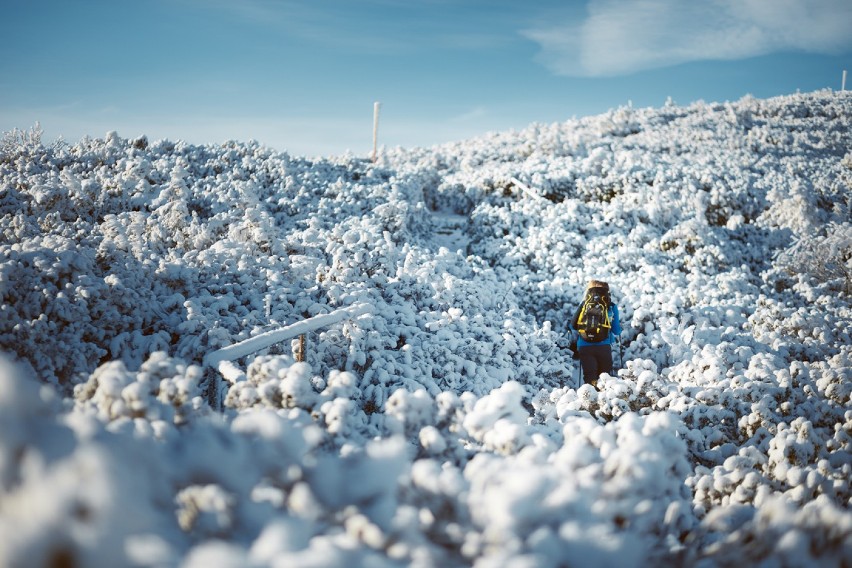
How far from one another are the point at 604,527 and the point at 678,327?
7242 millimetres

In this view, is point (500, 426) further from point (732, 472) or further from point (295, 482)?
point (732, 472)

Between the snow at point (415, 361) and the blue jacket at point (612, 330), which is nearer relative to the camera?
the snow at point (415, 361)

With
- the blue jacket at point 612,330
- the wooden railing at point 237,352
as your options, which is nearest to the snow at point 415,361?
the wooden railing at point 237,352

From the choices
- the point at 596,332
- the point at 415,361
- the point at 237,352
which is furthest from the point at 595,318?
the point at 237,352

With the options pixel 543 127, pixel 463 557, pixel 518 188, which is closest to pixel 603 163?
pixel 518 188

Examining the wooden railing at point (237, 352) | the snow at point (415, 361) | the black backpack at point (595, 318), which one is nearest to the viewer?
the snow at point (415, 361)

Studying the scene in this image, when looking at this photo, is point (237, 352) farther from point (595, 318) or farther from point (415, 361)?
point (595, 318)

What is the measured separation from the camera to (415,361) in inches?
247

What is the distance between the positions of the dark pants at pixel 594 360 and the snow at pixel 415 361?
767 mm

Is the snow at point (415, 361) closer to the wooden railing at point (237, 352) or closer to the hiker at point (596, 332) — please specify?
the wooden railing at point (237, 352)

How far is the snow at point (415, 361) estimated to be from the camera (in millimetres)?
1452

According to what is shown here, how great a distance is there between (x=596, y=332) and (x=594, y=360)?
1.39 feet

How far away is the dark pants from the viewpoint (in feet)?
20.9

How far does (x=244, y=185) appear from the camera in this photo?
35.7 ft
